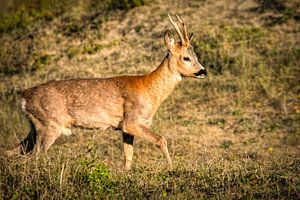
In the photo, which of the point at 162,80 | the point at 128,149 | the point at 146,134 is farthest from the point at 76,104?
the point at 162,80

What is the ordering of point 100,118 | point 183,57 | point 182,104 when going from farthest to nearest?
point 182,104
point 183,57
point 100,118

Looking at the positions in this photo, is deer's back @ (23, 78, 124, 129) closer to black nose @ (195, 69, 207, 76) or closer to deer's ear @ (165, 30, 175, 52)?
deer's ear @ (165, 30, 175, 52)

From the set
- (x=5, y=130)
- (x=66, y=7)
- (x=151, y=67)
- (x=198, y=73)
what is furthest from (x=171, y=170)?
(x=66, y=7)

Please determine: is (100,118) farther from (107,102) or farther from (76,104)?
(76,104)

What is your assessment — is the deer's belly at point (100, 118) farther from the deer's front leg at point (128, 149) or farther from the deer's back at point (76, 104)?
the deer's front leg at point (128, 149)

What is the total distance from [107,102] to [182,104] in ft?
16.0

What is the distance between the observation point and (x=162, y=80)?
1095 centimetres

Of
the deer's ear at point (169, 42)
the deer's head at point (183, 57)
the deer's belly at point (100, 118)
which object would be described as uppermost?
the deer's ear at point (169, 42)

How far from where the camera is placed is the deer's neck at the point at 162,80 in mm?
10852

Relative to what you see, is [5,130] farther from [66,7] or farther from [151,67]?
[66,7]

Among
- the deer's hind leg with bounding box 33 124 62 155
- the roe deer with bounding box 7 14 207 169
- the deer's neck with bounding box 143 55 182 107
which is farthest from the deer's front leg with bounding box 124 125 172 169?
the deer's hind leg with bounding box 33 124 62 155

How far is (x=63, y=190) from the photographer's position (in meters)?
7.66

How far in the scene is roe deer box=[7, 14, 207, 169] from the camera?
34.3 ft

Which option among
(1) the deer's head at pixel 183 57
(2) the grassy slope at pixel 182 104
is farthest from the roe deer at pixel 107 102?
(2) the grassy slope at pixel 182 104
